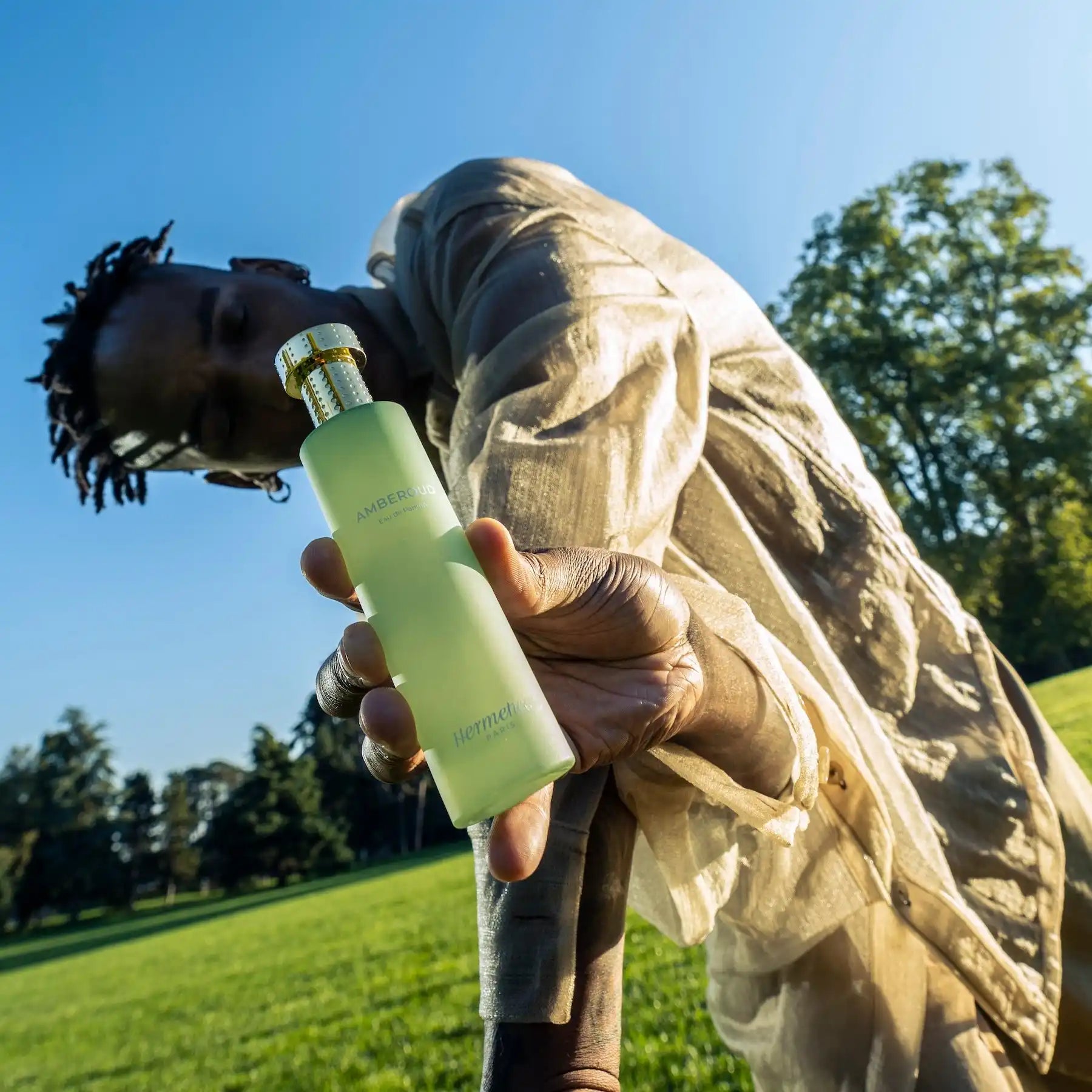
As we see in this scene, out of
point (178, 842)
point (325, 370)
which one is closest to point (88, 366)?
point (325, 370)

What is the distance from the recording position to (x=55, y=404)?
2332mm

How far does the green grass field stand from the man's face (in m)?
3.23

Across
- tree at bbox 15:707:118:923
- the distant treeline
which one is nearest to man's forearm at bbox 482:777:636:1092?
the distant treeline

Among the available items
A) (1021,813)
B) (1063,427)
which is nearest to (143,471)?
(1021,813)

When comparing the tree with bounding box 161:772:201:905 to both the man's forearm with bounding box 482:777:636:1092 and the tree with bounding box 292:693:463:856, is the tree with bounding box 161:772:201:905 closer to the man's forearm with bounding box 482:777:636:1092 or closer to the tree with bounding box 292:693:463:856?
the tree with bounding box 292:693:463:856

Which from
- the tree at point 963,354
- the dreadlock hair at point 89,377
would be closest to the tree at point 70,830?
the tree at point 963,354

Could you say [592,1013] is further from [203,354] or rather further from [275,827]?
[275,827]

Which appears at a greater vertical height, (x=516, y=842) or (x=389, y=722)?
(x=389, y=722)

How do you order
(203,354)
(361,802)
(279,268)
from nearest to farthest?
(203,354) < (279,268) < (361,802)

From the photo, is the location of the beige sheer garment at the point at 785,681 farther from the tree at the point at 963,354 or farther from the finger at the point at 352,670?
the tree at the point at 963,354

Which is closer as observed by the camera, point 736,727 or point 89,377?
point 736,727

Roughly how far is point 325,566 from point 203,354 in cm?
137

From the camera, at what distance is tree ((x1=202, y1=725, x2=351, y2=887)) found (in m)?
57.8

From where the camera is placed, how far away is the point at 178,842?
69750 millimetres
